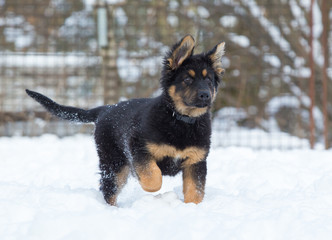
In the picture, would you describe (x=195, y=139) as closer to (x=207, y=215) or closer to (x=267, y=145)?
(x=207, y=215)

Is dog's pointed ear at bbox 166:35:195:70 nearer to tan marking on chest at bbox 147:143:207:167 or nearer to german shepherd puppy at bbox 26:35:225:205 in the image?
german shepherd puppy at bbox 26:35:225:205

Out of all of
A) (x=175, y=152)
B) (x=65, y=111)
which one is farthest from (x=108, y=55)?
(x=175, y=152)

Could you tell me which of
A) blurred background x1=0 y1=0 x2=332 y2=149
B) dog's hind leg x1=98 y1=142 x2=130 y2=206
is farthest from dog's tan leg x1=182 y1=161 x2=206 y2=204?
blurred background x1=0 y1=0 x2=332 y2=149

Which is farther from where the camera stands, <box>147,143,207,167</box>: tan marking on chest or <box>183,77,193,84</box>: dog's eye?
<box>183,77,193,84</box>: dog's eye

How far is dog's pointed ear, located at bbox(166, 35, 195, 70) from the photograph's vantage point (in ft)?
12.1

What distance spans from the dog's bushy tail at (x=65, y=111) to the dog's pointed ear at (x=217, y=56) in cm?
112

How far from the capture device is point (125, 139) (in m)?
3.80

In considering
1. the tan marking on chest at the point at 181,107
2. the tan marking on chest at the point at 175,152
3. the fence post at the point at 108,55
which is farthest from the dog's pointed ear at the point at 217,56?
the fence post at the point at 108,55

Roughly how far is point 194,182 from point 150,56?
425 cm

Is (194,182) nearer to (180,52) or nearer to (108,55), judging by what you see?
(180,52)

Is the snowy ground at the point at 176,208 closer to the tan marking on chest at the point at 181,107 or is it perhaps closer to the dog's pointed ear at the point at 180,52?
the tan marking on chest at the point at 181,107

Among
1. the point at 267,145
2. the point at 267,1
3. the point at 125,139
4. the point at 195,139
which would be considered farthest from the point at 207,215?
the point at 267,1

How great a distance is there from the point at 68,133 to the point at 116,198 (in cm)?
412

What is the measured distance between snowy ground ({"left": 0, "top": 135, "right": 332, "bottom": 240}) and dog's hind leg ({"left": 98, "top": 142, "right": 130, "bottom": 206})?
141mm
